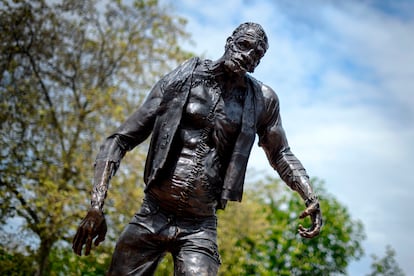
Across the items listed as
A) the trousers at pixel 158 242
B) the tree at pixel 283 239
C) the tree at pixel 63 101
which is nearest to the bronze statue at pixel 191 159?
the trousers at pixel 158 242

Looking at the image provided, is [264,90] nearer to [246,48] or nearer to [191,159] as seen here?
[246,48]

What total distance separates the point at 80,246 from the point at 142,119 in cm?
113

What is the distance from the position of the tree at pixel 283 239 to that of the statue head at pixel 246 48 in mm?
19373

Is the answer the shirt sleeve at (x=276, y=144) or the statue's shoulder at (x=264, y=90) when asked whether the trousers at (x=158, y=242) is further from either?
the statue's shoulder at (x=264, y=90)

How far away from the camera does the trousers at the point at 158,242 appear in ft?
16.6

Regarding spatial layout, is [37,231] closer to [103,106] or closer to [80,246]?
[103,106]

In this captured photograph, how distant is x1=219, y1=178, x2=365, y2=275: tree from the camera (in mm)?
25578

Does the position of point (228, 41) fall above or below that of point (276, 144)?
above

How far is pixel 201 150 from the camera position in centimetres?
519

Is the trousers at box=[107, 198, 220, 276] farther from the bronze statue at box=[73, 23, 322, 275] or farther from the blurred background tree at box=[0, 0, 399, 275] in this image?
the blurred background tree at box=[0, 0, 399, 275]

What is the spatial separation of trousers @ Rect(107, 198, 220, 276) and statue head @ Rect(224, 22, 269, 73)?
1264mm

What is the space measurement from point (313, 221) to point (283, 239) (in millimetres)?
23856

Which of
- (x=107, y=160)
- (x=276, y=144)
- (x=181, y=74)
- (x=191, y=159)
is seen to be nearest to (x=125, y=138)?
(x=107, y=160)

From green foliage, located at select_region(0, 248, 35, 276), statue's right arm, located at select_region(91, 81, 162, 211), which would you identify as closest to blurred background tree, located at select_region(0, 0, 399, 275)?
green foliage, located at select_region(0, 248, 35, 276)
